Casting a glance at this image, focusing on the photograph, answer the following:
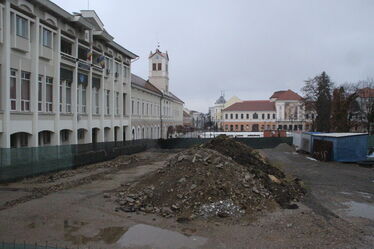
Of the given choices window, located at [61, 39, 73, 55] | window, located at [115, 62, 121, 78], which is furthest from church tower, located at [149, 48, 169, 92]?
window, located at [61, 39, 73, 55]

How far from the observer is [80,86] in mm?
29219

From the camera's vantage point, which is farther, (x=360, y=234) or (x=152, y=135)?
(x=152, y=135)

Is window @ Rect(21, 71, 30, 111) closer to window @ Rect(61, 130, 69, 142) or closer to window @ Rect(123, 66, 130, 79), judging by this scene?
window @ Rect(61, 130, 69, 142)

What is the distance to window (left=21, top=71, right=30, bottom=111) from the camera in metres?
21.1

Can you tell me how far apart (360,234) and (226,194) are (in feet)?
14.6

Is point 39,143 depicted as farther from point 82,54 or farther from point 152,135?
point 152,135

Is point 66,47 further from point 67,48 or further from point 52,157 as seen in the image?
point 52,157

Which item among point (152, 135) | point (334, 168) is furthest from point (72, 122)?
point (152, 135)

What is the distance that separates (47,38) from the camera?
23.5 m

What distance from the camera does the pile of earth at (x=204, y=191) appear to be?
1208 centimetres

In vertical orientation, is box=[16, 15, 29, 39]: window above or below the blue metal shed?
above

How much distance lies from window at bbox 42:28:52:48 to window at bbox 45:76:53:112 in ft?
7.02

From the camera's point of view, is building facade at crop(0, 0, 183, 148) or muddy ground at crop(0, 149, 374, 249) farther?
building facade at crop(0, 0, 183, 148)

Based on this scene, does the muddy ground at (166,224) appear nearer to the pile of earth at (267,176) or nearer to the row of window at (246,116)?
the pile of earth at (267,176)
